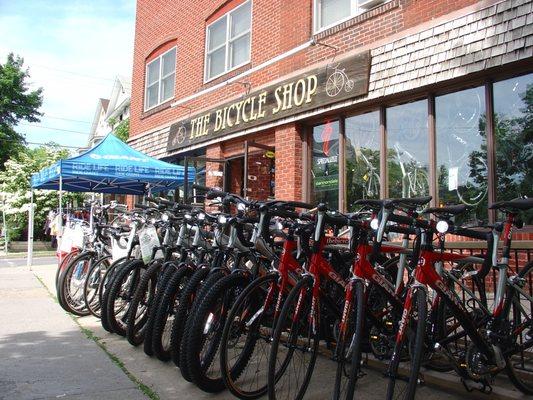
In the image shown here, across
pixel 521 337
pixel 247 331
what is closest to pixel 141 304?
pixel 247 331

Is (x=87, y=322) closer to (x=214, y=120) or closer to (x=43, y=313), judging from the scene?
(x=43, y=313)

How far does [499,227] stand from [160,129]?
10.3 meters

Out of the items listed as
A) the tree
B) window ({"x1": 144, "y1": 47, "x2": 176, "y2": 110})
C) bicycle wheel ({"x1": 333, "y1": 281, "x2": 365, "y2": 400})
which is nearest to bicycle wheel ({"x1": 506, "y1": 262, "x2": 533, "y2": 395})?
bicycle wheel ({"x1": 333, "y1": 281, "x2": 365, "y2": 400})

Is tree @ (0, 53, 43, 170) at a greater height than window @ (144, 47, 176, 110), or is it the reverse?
tree @ (0, 53, 43, 170)

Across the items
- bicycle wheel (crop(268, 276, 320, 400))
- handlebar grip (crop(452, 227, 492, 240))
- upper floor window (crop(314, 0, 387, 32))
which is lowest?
bicycle wheel (crop(268, 276, 320, 400))

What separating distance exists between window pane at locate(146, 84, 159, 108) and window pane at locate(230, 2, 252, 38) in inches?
148

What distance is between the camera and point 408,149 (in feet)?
22.0

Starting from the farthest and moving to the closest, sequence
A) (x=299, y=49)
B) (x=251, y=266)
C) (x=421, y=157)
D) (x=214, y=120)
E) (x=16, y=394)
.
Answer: (x=214, y=120) → (x=299, y=49) → (x=421, y=157) → (x=251, y=266) → (x=16, y=394)

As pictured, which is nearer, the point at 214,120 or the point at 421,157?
the point at 421,157

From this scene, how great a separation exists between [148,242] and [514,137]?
4.26m

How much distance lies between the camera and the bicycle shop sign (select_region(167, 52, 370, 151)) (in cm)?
705

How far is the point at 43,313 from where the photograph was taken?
6633mm

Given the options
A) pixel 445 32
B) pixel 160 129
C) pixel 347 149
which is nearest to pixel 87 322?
pixel 347 149

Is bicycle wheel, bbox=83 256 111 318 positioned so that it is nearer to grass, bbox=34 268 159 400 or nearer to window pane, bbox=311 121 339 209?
grass, bbox=34 268 159 400
